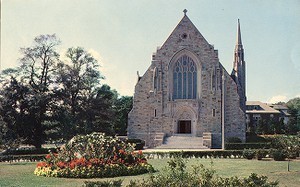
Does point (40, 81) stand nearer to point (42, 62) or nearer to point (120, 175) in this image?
point (42, 62)

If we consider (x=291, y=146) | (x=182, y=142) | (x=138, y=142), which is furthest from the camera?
(x=182, y=142)

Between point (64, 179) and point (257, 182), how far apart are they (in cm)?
1127

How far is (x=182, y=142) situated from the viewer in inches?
1913

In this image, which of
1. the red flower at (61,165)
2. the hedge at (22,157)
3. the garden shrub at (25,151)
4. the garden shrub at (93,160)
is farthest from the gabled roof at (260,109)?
the red flower at (61,165)

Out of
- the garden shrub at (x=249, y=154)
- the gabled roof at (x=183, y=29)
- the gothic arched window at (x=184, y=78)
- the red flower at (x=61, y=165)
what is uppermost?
the gabled roof at (x=183, y=29)

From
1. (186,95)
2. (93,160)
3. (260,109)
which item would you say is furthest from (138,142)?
(260,109)

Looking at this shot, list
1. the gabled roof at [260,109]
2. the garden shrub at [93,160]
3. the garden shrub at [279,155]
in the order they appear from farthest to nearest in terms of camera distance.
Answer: the gabled roof at [260,109] < the garden shrub at [279,155] < the garden shrub at [93,160]

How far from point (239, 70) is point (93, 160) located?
1411 inches

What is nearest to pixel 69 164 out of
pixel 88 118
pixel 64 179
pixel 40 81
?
pixel 64 179

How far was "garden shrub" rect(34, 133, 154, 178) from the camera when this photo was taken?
21312 millimetres

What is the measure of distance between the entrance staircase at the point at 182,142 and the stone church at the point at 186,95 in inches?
15.0

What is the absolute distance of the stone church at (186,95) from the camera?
A: 164 feet

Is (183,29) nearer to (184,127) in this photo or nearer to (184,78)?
(184,78)

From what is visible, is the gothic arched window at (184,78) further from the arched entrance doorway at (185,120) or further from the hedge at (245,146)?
the hedge at (245,146)
